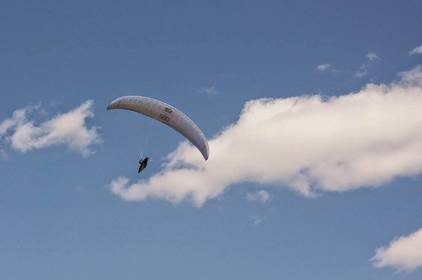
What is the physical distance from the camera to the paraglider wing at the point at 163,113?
106m

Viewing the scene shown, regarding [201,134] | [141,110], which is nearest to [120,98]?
[141,110]

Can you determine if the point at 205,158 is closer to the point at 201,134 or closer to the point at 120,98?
the point at 201,134

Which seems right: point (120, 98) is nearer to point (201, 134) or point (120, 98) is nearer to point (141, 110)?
point (141, 110)

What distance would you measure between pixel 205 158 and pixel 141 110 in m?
8.49

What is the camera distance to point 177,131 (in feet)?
353

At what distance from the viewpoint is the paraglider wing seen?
106 meters

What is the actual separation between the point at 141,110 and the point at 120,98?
2.59m

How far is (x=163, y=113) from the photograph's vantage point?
350 ft

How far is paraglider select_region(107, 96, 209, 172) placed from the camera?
348 feet

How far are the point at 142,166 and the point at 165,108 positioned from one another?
25.1 ft

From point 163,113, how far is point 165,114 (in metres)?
0.24

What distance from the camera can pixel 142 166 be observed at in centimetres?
11000

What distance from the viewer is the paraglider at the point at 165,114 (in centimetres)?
10606

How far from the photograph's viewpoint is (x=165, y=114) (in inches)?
4198
